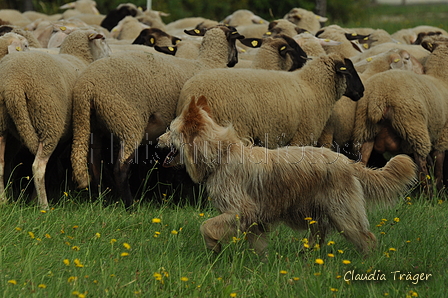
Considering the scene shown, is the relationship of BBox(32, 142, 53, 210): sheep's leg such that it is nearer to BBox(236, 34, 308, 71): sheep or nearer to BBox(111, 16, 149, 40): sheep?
BBox(236, 34, 308, 71): sheep

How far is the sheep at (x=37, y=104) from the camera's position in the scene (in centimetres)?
557

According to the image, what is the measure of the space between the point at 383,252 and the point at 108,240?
1.84 m

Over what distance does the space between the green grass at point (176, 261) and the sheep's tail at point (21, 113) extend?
595mm

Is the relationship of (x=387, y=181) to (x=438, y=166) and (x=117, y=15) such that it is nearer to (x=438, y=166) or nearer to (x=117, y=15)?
(x=438, y=166)

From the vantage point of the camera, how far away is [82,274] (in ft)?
12.4

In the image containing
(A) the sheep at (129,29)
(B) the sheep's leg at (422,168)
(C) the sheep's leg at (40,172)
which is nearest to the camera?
(C) the sheep's leg at (40,172)

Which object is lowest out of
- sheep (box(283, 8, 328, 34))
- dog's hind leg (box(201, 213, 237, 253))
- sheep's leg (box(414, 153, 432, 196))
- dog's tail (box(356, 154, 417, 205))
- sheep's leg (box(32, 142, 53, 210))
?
sheep (box(283, 8, 328, 34))

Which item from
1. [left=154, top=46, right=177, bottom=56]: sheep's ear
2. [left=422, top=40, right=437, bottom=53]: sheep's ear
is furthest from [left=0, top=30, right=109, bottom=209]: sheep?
[left=422, top=40, right=437, bottom=53]: sheep's ear

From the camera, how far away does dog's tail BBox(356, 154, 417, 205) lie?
14.8 feet

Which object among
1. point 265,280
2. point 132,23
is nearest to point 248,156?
point 265,280

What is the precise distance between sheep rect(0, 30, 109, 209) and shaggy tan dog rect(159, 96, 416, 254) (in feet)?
5.44

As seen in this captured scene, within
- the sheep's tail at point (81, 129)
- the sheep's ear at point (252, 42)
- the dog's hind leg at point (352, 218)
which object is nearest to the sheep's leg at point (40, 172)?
the sheep's tail at point (81, 129)

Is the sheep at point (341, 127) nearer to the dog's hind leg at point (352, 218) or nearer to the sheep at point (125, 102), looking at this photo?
the sheep at point (125, 102)

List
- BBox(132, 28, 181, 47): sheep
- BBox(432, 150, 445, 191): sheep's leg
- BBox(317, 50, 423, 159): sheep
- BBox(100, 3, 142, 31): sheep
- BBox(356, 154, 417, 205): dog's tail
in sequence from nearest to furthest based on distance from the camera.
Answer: BBox(356, 154, 417, 205): dog's tail, BBox(317, 50, 423, 159): sheep, BBox(432, 150, 445, 191): sheep's leg, BBox(132, 28, 181, 47): sheep, BBox(100, 3, 142, 31): sheep
